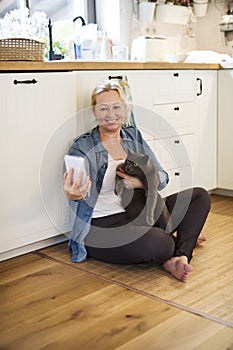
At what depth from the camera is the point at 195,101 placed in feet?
10.3

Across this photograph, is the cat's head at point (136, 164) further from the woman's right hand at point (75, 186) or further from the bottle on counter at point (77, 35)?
the bottle on counter at point (77, 35)

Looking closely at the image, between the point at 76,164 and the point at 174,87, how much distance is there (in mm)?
1020

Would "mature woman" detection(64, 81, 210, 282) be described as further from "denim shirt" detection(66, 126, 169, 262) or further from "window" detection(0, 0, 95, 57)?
"window" detection(0, 0, 95, 57)

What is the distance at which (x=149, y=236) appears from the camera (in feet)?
6.92

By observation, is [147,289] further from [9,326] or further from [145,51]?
[145,51]

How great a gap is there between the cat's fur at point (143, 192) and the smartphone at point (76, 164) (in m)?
0.16

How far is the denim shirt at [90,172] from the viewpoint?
2252mm

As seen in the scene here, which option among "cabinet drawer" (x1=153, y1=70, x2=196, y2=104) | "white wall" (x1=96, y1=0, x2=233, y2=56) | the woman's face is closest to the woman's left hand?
the woman's face

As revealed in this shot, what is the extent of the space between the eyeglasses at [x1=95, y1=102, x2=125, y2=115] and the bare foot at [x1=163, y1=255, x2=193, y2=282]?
68 cm

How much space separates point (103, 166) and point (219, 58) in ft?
5.37

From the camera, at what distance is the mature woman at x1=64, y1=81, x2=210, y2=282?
6.96 ft

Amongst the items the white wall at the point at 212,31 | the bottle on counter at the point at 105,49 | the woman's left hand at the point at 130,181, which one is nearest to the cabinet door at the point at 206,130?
the bottle on counter at the point at 105,49

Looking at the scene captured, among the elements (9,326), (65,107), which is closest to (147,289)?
(9,326)

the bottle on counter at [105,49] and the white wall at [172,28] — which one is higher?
the white wall at [172,28]
